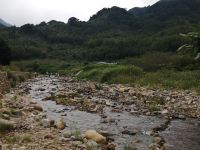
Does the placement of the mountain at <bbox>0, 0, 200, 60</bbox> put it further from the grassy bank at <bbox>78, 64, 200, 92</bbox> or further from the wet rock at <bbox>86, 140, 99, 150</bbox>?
the wet rock at <bbox>86, 140, 99, 150</bbox>

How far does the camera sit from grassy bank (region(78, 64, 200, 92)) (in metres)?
43.1

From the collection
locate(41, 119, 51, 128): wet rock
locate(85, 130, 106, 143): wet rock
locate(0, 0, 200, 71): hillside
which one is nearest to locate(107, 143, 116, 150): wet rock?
locate(85, 130, 106, 143): wet rock

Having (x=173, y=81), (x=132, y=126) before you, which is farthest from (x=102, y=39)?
(x=132, y=126)

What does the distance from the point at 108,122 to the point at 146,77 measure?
90.1 ft

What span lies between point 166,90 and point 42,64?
2537 inches

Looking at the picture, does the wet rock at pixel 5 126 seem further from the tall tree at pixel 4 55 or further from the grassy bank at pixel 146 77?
the tall tree at pixel 4 55

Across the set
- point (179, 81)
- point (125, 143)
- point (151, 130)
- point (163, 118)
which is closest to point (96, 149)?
point (125, 143)

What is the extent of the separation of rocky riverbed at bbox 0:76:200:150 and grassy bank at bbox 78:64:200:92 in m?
3.35

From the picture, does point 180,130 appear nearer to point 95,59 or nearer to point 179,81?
point 179,81

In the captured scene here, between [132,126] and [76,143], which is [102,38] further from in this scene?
[76,143]

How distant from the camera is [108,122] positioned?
82.3ft

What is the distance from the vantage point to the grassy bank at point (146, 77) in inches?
1697

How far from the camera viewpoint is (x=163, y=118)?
27344 millimetres

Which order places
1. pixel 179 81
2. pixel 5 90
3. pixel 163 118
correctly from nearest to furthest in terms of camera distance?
1. pixel 163 118
2. pixel 5 90
3. pixel 179 81
